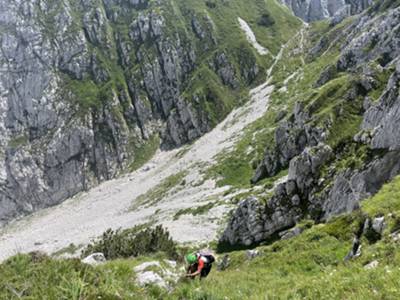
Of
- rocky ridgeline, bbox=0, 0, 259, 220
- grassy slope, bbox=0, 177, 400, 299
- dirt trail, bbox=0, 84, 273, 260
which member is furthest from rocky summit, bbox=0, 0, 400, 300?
dirt trail, bbox=0, 84, 273, 260

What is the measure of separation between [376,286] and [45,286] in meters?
8.46

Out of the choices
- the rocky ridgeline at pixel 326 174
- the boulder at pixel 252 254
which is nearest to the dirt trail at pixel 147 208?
the rocky ridgeline at pixel 326 174

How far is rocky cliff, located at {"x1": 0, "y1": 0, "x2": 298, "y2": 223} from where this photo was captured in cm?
17088

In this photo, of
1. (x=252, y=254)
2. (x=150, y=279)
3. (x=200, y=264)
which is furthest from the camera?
(x=252, y=254)

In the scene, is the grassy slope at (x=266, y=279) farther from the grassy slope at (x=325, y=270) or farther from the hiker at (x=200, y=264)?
the hiker at (x=200, y=264)

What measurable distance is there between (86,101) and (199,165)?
8835cm

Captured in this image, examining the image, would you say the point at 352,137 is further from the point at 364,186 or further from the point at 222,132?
the point at 222,132

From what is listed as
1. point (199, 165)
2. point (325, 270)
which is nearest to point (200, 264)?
point (325, 270)

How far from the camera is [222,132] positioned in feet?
485

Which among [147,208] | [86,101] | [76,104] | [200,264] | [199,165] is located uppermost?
[76,104]

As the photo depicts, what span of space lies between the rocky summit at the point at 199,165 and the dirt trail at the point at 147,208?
29.4 inches

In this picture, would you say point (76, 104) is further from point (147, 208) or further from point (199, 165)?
point (147, 208)

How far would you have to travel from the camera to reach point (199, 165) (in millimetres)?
116438

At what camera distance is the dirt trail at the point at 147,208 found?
6850cm
